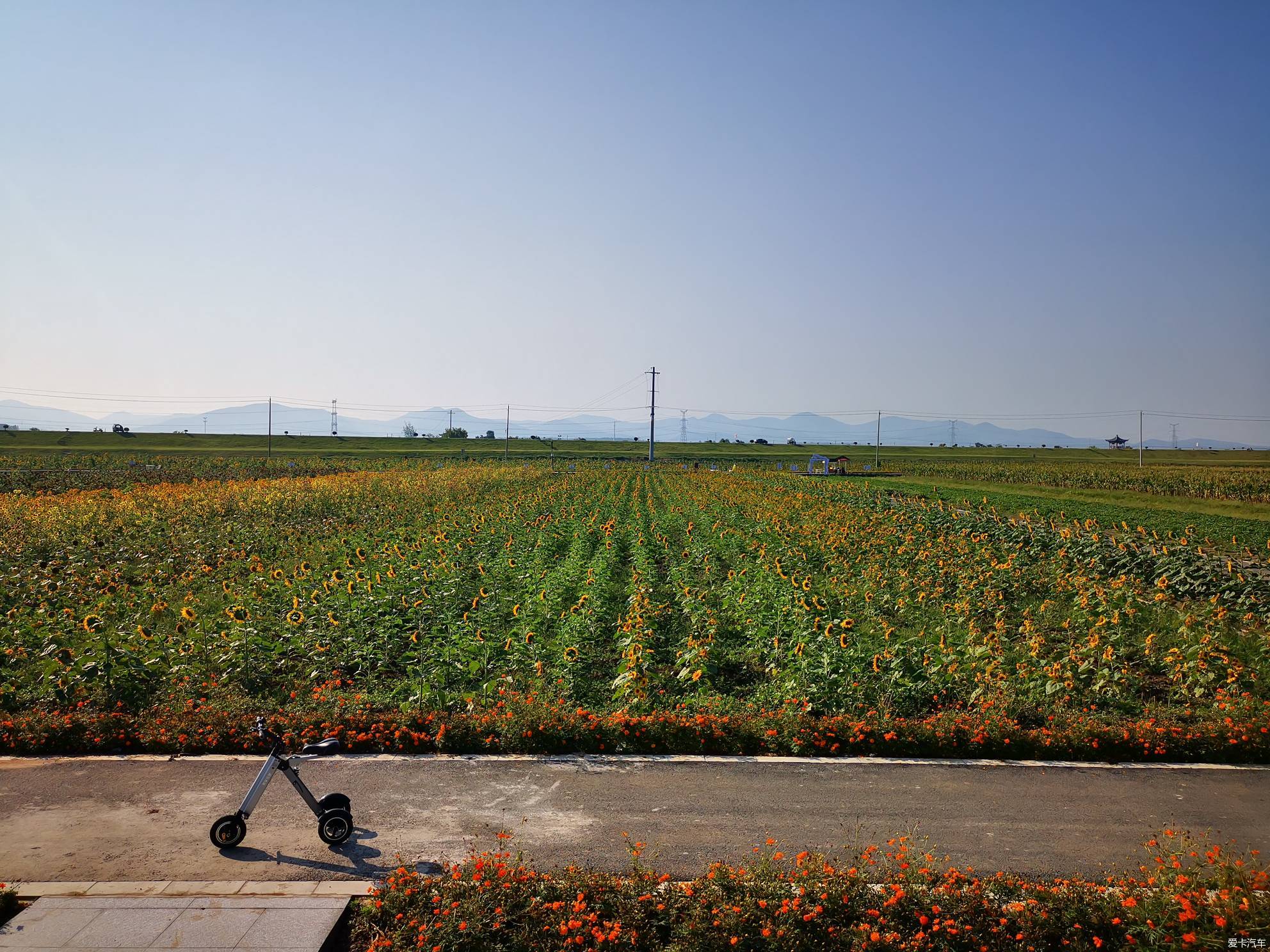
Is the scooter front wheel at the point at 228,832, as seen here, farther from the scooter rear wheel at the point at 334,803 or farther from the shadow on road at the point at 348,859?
the scooter rear wheel at the point at 334,803

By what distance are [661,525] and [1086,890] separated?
61.4 feet

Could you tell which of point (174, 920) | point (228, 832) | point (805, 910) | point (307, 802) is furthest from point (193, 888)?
point (805, 910)

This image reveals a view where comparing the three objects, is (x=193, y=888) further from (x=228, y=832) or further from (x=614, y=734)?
(x=614, y=734)

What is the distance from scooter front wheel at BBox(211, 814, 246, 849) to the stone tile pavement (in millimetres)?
441

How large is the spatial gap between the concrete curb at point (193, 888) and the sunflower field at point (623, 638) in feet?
7.63

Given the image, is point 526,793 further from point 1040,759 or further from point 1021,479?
point 1021,479

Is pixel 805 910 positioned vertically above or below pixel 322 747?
below

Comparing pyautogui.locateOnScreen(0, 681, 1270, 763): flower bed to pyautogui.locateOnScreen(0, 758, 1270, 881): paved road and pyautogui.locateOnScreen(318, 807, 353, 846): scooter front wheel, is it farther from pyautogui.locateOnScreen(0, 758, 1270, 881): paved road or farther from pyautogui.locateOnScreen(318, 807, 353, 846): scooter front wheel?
pyautogui.locateOnScreen(318, 807, 353, 846): scooter front wheel

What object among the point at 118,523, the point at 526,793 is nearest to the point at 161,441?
the point at 118,523

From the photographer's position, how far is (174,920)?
15.8 ft

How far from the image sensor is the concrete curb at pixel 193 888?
16.7 ft

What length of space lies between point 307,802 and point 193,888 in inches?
33.8

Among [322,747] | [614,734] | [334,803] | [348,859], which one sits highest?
[322,747]

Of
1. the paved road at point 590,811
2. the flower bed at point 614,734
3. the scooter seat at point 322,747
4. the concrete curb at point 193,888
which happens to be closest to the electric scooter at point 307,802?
the scooter seat at point 322,747
